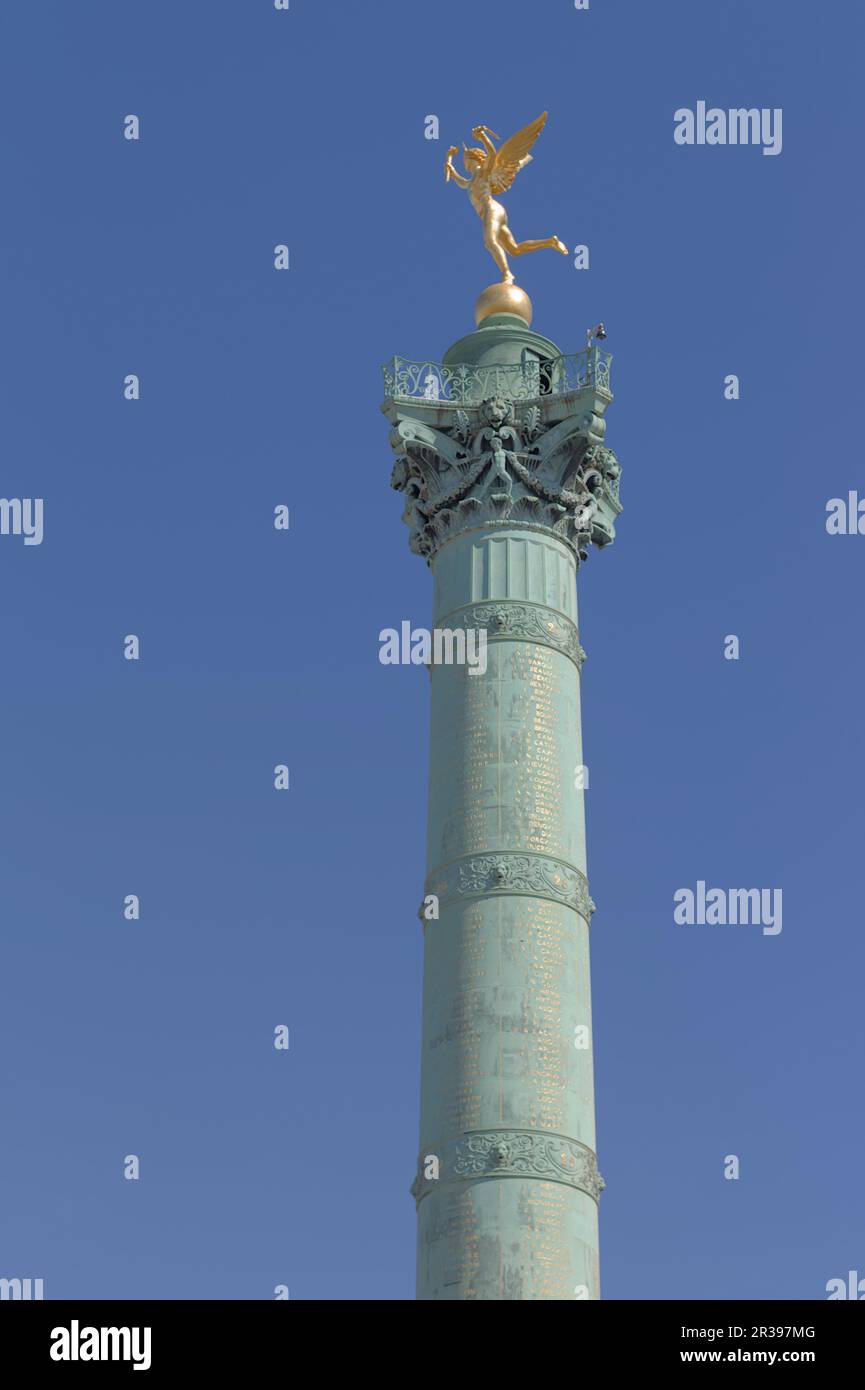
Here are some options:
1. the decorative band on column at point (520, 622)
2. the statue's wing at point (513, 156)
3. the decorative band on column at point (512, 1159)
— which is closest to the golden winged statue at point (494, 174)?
the statue's wing at point (513, 156)

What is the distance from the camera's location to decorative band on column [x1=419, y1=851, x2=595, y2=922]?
136 feet

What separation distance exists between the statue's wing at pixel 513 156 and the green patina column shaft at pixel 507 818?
396cm

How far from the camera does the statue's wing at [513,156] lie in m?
51.1

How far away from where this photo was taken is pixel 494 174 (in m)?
51.2

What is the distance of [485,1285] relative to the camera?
37969 millimetres

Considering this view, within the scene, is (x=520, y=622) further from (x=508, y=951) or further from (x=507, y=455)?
(x=508, y=951)

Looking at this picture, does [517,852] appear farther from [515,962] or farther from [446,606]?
[446,606]

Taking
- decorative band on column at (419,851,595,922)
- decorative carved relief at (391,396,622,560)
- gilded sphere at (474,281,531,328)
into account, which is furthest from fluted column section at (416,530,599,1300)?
gilded sphere at (474,281,531,328)

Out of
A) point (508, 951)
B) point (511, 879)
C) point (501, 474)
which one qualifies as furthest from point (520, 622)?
point (508, 951)

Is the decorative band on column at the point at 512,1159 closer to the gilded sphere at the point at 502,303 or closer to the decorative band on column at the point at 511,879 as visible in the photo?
the decorative band on column at the point at 511,879

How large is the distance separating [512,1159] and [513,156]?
2283 centimetres

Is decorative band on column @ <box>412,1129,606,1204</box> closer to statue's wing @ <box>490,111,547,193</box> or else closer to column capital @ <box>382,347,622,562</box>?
column capital @ <box>382,347,622,562</box>

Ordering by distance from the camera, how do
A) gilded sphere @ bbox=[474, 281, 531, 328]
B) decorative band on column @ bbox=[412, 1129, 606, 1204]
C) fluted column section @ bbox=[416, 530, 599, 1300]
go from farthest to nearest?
gilded sphere @ bbox=[474, 281, 531, 328] → decorative band on column @ bbox=[412, 1129, 606, 1204] → fluted column section @ bbox=[416, 530, 599, 1300]
